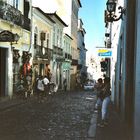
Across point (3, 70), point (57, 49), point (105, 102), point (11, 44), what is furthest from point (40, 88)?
point (57, 49)

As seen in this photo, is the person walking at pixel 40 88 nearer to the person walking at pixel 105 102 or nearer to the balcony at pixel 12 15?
the balcony at pixel 12 15

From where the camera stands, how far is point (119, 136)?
38.8 feet

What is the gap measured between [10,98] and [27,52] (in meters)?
5.67

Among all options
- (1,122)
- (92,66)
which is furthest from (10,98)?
(92,66)

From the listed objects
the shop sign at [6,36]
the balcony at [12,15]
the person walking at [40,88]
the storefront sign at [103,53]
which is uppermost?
the balcony at [12,15]

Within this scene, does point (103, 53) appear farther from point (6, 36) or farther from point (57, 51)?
point (57, 51)

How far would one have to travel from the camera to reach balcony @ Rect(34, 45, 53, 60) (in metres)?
35.4

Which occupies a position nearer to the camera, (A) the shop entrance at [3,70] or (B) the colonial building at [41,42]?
(A) the shop entrance at [3,70]

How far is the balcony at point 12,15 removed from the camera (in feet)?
82.0

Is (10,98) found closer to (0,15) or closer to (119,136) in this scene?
(0,15)

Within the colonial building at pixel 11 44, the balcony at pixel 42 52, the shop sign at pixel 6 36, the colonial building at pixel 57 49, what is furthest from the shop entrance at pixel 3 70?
the colonial building at pixel 57 49

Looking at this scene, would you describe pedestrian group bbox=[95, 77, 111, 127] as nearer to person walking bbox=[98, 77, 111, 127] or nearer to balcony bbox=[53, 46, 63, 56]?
person walking bbox=[98, 77, 111, 127]

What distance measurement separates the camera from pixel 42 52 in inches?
1491

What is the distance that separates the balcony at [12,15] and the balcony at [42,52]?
428 centimetres
